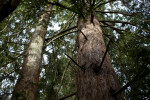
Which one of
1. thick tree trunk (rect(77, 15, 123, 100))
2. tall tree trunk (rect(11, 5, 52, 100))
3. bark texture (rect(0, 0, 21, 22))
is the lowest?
tall tree trunk (rect(11, 5, 52, 100))

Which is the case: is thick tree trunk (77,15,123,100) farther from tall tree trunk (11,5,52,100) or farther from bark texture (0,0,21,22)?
bark texture (0,0,21,22)

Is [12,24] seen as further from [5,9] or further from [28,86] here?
[5,9]

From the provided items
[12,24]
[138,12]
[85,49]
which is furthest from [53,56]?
[138,12]

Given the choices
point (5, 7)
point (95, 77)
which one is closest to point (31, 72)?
point (95, 77)

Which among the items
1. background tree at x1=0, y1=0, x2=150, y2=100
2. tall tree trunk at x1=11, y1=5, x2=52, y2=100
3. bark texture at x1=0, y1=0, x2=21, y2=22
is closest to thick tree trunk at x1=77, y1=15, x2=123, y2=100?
background tree at x1=0, y1=0, x2=150, y2=100

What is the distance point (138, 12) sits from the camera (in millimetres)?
3465

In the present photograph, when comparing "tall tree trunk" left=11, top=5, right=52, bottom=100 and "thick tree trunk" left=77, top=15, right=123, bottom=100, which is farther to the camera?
"tall tree trunk" left=11, top=5, right=52, bottom=100

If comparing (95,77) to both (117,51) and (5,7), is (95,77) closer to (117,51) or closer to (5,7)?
(5,7)

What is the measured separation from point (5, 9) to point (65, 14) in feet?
20.3

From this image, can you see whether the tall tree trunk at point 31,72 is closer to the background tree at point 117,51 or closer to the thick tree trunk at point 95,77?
the background tree at point 117,51

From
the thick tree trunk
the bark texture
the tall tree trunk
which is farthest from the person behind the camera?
the tall tree trunk

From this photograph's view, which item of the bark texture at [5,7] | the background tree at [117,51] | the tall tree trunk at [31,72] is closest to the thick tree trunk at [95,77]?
the background tree at [117,51]

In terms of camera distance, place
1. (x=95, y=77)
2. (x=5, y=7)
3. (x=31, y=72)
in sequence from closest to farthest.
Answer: (x=5, y=7) < (x=95, y=77) < (x=31, y=72)

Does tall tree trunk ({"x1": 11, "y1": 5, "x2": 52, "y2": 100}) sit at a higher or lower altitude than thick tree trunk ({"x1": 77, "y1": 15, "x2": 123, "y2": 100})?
lower
